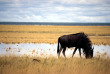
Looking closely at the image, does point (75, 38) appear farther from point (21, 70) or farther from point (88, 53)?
point (21, 70)

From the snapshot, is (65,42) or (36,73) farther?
(65,42)

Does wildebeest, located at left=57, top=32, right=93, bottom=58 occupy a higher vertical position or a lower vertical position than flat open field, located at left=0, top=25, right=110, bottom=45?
higher

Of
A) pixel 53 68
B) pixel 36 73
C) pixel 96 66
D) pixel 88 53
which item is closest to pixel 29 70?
pixel 36 73

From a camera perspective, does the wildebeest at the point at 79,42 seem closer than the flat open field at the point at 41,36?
Yes

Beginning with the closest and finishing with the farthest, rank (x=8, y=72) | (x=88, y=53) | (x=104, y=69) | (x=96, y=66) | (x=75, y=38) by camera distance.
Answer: (x=8, y=72) < (x=104, y=69) < (x=96, y=66) < (x=88, y=53) < (x=75, y=38)

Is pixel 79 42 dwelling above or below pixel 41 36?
above

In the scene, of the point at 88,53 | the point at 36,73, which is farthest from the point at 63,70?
the point at 88,53

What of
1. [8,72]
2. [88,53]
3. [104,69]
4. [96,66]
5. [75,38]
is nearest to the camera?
[8,72]

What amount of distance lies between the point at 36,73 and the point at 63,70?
3.65 ft

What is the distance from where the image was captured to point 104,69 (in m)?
8.22

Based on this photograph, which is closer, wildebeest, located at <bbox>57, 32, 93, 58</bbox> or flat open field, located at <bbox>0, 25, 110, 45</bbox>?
wildebeest, located at <bbox>57, 32, 93, 58</bbox>

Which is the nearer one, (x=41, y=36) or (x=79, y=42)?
(x=79, y=42)

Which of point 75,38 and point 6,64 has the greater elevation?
point 75,38

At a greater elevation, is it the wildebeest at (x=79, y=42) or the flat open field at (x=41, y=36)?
the wildebeest at (x=79, y=42)
